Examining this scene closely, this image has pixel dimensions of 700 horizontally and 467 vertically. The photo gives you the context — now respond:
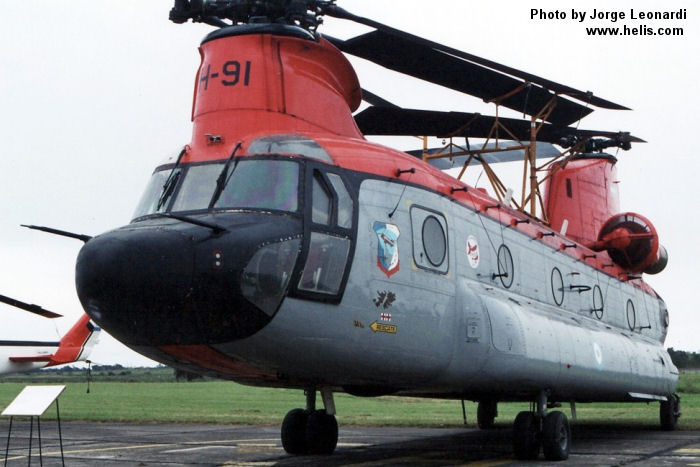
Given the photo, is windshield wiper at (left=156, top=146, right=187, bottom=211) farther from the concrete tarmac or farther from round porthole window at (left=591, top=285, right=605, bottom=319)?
round porthole window at (left=591, top=285, right=605, bottom=319)

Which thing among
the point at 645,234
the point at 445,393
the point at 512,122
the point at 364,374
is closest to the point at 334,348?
the point at 364,374

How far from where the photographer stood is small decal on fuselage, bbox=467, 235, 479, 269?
11094 millimetres

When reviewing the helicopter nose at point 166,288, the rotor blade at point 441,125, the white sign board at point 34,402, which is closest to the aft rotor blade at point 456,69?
the rotor blade at point 441,125

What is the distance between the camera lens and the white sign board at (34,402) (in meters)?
8.73

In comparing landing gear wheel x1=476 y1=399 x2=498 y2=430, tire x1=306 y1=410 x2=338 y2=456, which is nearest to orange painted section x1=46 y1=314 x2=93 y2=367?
landing gear wheel x1=476 y1=399 x2=498 y2=430

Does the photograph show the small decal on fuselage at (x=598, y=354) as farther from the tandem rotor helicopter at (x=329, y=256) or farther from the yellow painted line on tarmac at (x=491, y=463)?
the yellow painted line on tarmac at (x=491, y=463)

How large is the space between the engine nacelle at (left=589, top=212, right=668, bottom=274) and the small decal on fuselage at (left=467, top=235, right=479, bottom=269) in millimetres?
8125

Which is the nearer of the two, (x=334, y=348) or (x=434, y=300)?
(x=334, y=348)

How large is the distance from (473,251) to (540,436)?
291cm

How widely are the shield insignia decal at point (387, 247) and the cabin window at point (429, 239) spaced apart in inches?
15.2

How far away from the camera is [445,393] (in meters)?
12.0

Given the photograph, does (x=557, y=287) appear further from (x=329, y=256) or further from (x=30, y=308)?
(x=30, y=308)

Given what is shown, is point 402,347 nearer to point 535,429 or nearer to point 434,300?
point 434,300

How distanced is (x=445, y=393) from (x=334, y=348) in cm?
394
